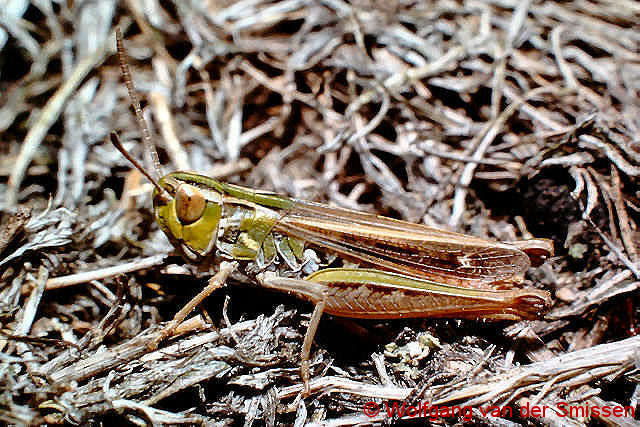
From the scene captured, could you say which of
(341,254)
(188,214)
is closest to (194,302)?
(188,214)

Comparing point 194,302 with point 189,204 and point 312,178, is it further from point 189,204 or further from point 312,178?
point 312,178

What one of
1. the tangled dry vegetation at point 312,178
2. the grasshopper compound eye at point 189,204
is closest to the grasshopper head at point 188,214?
the grasshopper compound eye at point 189,204

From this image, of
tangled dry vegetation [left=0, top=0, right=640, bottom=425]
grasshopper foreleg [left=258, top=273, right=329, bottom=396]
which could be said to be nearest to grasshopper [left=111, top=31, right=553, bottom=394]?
grasshopper foreleg [left=258, top=273, right=329, bottom=396]

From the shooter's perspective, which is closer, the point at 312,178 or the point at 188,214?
the point at 188,214

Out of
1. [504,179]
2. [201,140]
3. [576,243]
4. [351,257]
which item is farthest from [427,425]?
[201,140]

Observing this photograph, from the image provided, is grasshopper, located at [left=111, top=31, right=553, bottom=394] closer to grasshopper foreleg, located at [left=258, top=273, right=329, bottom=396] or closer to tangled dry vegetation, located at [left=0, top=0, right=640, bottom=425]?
grasshopper foreleg, located at [left=258, top=273, right=329, bottom=396]

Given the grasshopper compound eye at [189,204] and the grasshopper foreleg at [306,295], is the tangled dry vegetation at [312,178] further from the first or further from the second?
the grasshopper compound eye at [189,204]
